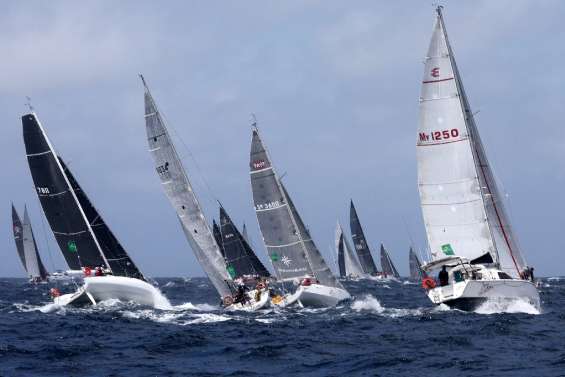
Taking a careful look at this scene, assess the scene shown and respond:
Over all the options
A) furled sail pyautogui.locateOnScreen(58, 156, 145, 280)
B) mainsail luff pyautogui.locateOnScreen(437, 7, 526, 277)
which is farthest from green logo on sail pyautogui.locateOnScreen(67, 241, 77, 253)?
mainsail luff pyautogui.locateOnScreen(437, 7, 526, 277)

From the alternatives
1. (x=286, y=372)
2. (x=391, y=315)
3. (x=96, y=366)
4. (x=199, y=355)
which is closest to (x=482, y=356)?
(x=286, y=372)

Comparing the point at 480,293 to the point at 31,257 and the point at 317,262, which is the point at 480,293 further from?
the point at 31,257

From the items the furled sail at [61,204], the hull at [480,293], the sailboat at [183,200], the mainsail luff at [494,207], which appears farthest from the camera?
the sailboat at [183,200]

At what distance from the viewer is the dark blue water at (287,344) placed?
1961cm

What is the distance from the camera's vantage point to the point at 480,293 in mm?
30062

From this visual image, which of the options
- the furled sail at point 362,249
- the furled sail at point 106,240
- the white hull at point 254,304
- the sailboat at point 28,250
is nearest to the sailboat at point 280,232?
the white hull at point 254,304

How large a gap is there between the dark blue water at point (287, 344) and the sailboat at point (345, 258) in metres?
61.8

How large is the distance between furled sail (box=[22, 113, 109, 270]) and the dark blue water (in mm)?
5092

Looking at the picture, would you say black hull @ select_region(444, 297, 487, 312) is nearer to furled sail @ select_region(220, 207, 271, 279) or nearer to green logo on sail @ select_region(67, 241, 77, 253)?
furled sail @ select_region(220, 207, 271, 279)

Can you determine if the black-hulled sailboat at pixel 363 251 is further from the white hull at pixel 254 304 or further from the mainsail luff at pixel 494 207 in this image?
the mainsail luff at pixel 494 207

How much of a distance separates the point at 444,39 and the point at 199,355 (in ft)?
54.3

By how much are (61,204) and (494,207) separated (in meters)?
17.8

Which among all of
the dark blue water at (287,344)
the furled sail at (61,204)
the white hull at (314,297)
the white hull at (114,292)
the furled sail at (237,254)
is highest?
the furled sail at (61,204)

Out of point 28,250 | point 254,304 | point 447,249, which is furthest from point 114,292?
point 28,250
